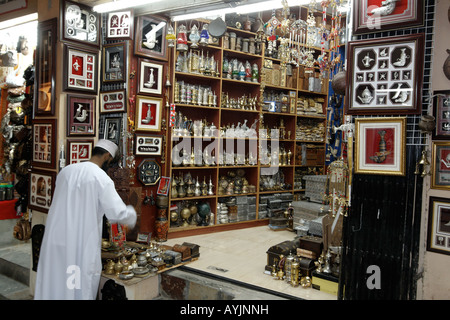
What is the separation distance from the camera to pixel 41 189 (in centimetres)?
409

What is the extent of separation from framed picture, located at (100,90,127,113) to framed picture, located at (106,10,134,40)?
63 cm

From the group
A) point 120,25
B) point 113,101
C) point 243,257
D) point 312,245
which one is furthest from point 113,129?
point 312,245

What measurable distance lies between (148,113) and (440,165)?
3.32 meters

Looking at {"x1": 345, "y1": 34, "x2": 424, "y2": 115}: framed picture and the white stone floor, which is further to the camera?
the white stone floor

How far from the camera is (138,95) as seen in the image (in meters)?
4.66

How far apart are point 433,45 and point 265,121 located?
432 centimetres

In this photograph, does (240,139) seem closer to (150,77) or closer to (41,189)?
(150,77)

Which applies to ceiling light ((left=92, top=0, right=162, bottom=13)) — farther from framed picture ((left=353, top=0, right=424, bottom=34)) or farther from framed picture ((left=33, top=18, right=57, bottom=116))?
framed picture ((left=353, top=0, right=424, bottom=34))

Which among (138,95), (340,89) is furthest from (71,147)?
(340,89)

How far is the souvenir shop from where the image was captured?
2.70 metres

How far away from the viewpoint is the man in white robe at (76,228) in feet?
9.49

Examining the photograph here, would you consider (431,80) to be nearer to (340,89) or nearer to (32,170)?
(340,89)

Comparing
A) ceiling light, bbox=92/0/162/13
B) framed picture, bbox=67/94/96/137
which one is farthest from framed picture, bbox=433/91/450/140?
framed picture, bbox=67/94/96/137

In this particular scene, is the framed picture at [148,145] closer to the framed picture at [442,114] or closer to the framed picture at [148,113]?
the framed picture at [148,113]
